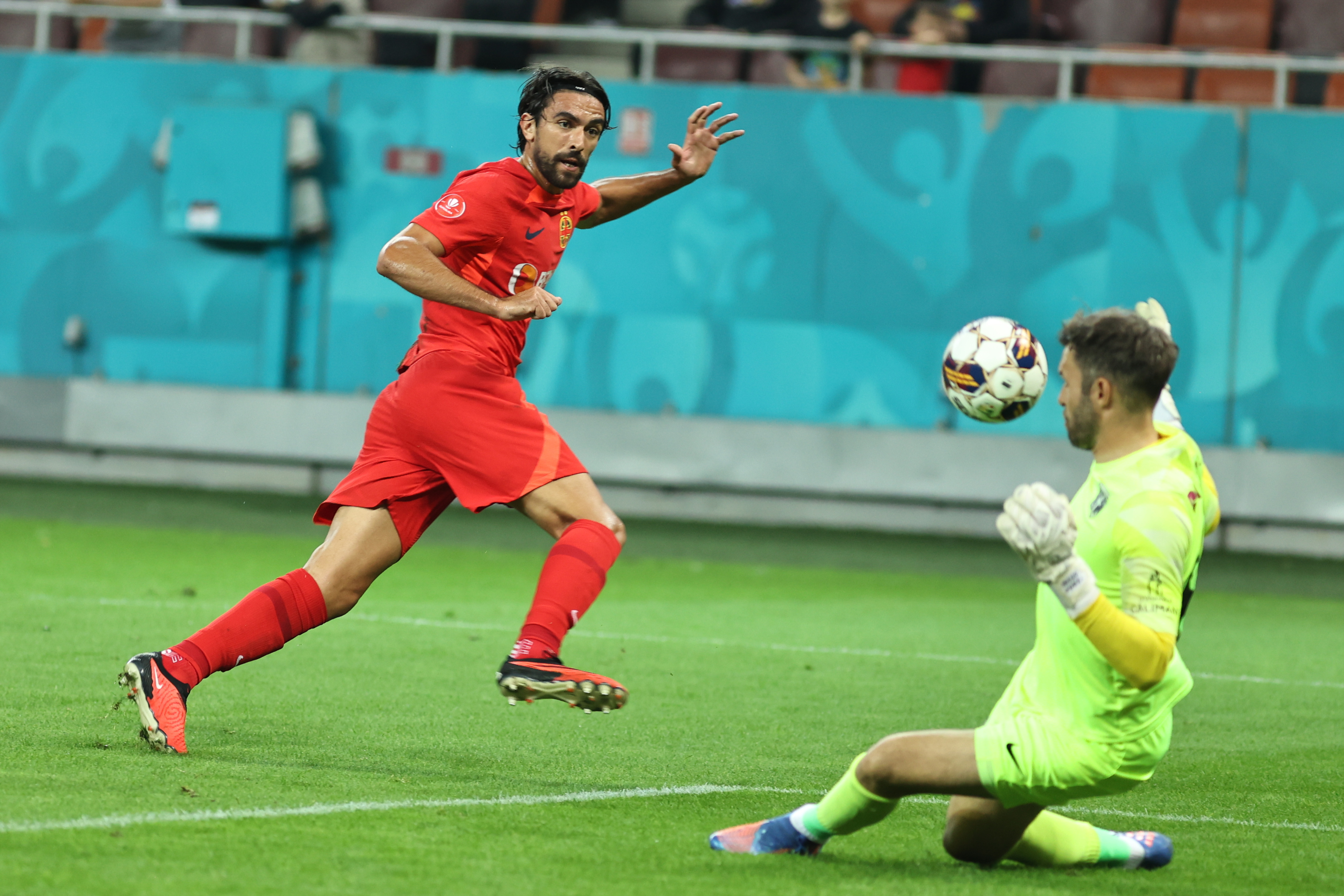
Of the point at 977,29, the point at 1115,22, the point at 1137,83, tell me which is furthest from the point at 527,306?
the point at 1115,22

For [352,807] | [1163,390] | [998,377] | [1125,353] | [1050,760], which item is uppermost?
[1125,353]

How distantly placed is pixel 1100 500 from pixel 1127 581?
0.24 meters

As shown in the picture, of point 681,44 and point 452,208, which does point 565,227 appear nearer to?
point 452,208

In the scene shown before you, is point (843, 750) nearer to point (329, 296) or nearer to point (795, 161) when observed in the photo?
point (795, 161)

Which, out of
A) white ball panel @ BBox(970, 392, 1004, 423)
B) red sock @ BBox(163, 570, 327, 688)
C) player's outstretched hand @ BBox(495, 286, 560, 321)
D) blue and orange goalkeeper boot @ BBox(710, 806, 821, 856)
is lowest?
blue and orange goalkeeper boot @ BBox(710, 806, 821, 856)

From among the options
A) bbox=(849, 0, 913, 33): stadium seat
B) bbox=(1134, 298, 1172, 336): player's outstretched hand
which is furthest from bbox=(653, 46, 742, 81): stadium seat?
bbox=(1134, 298, 1172, 336): player's outstretched hand

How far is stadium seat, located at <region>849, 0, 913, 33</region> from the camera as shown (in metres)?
17.6

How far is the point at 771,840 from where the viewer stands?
458cm

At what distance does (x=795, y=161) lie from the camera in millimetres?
16609

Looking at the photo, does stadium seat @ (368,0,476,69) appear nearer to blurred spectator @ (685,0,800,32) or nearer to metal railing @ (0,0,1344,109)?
metal railing @ (0,0,1344,109)

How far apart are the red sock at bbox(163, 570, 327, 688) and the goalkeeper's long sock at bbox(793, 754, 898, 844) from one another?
197 cm

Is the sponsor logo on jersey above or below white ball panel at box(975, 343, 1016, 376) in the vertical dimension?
above

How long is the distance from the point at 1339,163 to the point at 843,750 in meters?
11.4

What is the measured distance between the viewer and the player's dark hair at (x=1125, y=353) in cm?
423
